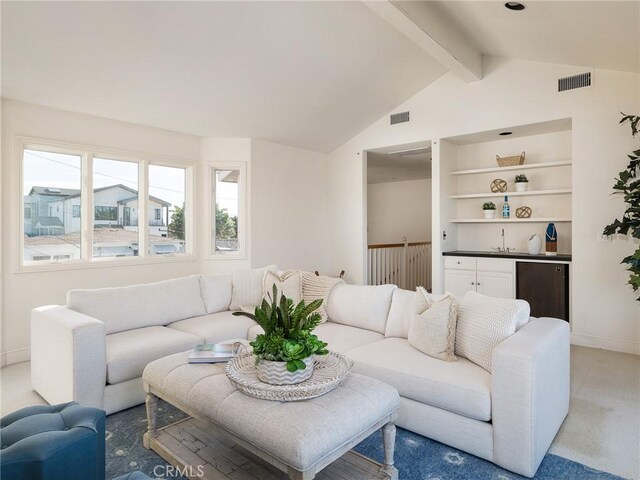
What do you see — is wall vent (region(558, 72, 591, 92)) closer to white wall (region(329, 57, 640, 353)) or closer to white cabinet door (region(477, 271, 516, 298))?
white wall (region(329, 57, 640, 353))

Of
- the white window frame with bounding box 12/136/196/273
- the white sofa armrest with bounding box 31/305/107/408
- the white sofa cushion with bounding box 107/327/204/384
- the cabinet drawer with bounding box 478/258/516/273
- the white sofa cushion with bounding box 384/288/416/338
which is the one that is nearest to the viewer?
the white sofa armrest with bounding box 31/305/107/408

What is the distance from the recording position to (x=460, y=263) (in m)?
5.25

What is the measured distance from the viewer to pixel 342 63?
14.6 feet

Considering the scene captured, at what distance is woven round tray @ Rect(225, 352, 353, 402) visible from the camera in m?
1.77

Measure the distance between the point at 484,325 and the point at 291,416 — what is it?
136 centimetres

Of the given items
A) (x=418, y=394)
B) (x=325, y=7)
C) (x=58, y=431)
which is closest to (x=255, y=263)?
(x=325, y=7)

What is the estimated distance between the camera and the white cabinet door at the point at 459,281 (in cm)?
515

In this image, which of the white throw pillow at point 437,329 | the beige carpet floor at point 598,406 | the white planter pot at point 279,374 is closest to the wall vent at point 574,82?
the beige carpet floor at point 598,406

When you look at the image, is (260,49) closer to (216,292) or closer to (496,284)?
(216,292)

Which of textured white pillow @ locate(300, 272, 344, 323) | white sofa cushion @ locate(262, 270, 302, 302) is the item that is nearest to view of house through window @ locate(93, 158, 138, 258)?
white sofa cushion @ locate(262, 270, 302, 302)

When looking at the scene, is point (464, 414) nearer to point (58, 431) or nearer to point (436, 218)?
point (58, 431)

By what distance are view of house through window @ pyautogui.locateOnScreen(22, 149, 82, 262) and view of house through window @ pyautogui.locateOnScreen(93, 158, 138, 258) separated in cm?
21

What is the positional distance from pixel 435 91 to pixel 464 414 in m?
4.44

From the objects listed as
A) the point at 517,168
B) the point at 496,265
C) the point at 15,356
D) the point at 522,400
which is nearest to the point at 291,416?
the point at 522,400
